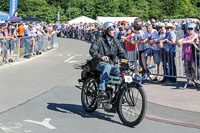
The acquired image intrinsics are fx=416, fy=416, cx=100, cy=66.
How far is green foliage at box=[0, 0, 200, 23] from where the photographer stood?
8094 cm

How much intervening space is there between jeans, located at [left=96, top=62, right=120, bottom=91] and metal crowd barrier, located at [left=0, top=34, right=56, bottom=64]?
9883mm

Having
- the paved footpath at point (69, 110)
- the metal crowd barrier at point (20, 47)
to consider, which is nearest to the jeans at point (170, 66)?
the paved footpath at point (69, 110)

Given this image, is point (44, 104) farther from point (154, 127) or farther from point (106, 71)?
point (154, 127)

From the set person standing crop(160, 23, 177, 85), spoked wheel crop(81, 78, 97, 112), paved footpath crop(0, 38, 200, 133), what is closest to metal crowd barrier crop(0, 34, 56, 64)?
paved footpath crop(0, 38, 200, 133)

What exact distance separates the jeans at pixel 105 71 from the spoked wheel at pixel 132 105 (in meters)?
0.46

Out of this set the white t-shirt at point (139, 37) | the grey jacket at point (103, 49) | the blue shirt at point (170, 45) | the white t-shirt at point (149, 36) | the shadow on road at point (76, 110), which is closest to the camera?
the grey jacket at point (103, 49)

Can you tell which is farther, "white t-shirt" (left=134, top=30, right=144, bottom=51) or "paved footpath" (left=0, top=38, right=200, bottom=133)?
"white t-shirt" (left=134, top=30, right=144, bottom=51)

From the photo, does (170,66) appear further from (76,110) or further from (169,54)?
(76,110)

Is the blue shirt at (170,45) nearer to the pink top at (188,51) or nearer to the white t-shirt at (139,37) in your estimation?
the pink top at (188,51)

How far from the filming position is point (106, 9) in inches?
3450

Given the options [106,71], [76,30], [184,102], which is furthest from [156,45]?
[76,30]

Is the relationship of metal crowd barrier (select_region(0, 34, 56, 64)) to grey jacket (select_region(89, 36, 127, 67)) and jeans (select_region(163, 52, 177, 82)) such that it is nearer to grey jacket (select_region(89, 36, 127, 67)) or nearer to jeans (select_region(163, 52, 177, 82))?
jeans (select_region(163, 52, 177, 82))

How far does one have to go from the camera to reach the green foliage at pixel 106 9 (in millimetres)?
80938

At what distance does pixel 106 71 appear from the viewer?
24.6 feet
